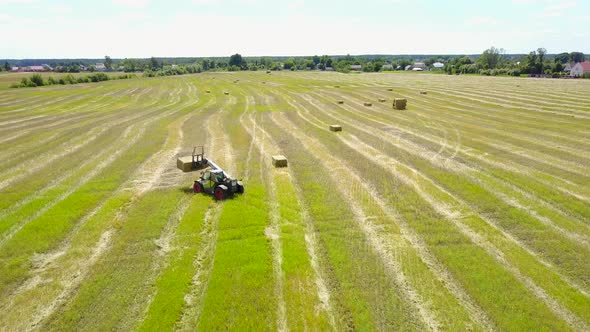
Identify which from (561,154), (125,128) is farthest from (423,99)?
(125,128)

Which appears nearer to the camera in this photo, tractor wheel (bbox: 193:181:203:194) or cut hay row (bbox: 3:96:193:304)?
cut hay row (bbox: 3:96:193:304)

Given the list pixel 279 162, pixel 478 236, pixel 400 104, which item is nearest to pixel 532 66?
pixel 400 104

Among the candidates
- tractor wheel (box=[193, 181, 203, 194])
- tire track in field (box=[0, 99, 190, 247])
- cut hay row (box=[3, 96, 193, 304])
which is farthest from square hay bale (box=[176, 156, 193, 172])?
tire track in field (box=[0, 99, 190, 247])

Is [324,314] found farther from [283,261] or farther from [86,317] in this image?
[86,317]

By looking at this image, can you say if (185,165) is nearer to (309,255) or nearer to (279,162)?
(279,162)

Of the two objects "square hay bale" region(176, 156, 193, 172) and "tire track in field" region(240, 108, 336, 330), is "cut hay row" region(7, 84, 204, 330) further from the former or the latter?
"tire track in field" region(240, 108, 336, 330)
